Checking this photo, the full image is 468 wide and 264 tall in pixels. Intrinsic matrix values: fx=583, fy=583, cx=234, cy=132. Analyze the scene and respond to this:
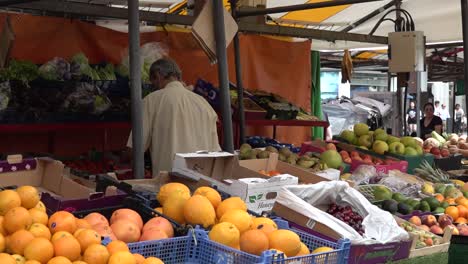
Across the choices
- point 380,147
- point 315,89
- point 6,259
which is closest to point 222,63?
point 6,259

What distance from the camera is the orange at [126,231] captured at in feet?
7.86

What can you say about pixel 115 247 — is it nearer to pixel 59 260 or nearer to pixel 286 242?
pixel 59 260

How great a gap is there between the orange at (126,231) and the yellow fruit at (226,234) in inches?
12.1

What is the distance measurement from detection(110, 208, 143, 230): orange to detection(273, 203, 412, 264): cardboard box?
816mm

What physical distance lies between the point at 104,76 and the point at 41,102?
34.9 inches

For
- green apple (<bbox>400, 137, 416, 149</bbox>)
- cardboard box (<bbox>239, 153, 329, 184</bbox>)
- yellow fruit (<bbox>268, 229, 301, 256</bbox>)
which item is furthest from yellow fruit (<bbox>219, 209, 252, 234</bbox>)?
green apple (<bbox>400, 137, 416, 149</bbox>)

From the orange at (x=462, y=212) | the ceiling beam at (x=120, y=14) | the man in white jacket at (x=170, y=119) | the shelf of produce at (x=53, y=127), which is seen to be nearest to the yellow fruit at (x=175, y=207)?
the man in white jacket at (x=170, y=119)

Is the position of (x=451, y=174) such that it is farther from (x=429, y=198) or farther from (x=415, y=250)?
(x=415, y=250)

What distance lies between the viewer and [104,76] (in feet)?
20.3

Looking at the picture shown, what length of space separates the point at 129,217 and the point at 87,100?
332 cm

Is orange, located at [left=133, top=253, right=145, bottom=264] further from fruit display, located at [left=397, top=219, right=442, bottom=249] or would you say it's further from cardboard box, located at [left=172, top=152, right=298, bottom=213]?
fruit display, located at [left=397, top=219, right=442, bottom=249]

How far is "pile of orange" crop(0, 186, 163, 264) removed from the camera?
2.04 m

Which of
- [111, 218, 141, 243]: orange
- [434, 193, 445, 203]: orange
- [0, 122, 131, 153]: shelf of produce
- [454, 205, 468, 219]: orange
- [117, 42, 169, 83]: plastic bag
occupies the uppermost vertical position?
[117, 42, 169, 83]: plastic bag

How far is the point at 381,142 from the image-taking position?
6.27m
